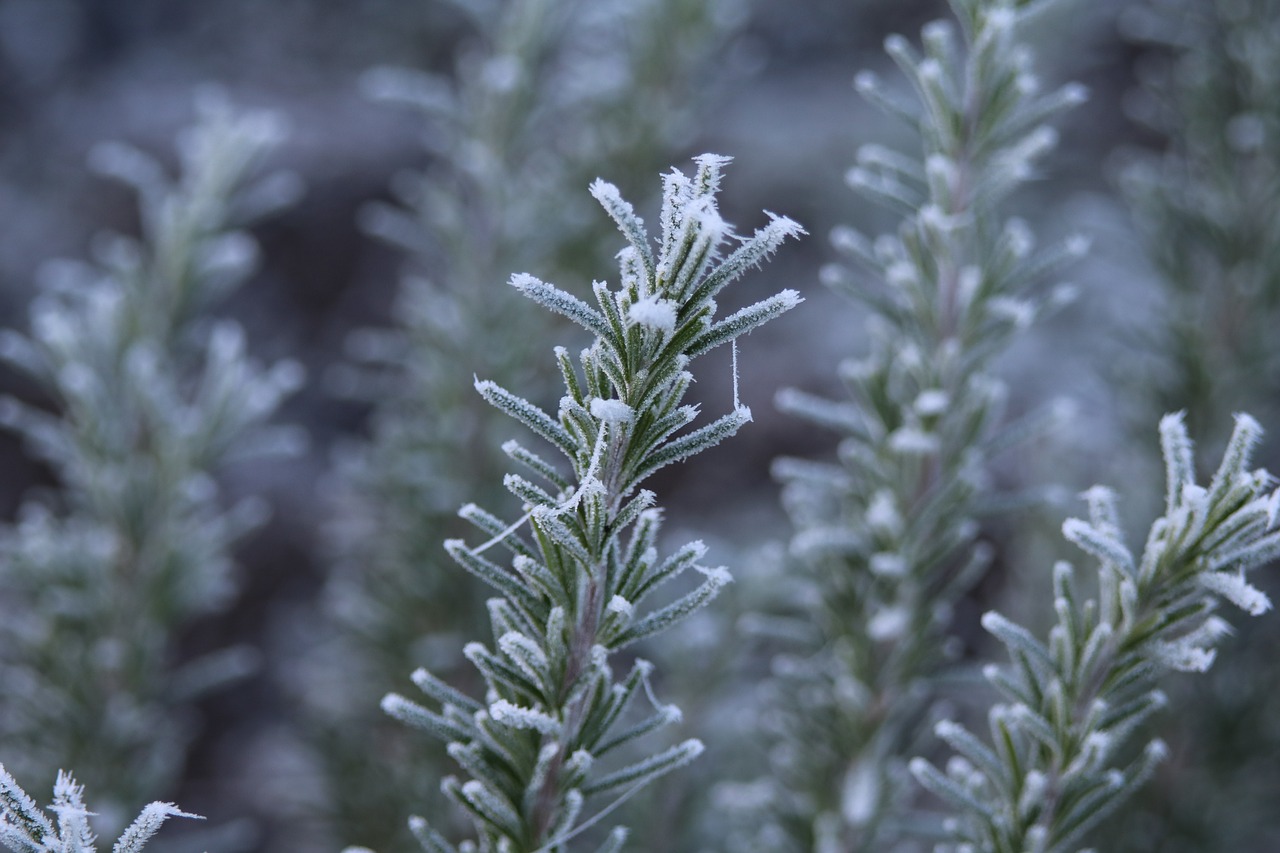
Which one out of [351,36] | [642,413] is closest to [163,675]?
[642,413]

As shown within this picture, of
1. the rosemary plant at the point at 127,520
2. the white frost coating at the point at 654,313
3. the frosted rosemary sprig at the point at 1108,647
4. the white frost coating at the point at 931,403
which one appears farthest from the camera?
the rosemary plant at the point at 127,520

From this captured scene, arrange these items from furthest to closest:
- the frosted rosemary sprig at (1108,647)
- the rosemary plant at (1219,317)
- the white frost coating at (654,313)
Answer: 1. the rosemary plant at (1219,317)
2. the frosted rosemary sprig at (1108,647)
3. the white frost coating at (654,313)

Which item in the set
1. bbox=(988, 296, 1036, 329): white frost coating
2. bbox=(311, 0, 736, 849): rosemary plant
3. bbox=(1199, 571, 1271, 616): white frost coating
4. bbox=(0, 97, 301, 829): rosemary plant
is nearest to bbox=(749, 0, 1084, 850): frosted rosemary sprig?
bbox=(988, 296, 1036, 329): white frost coating

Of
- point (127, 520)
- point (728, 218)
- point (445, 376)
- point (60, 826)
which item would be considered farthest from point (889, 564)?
point (728, 218)

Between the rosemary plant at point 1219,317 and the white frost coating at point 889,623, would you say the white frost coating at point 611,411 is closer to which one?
the white frost coating at point 889,623

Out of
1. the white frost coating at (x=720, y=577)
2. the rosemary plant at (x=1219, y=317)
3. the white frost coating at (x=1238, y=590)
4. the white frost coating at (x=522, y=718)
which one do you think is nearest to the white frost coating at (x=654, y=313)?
the white frost coating at (x=720, y=577)

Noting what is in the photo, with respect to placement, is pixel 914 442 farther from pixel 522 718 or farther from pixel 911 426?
pixel 522 718

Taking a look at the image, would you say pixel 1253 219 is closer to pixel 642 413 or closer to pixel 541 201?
pixel 541 201
